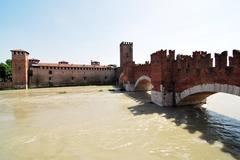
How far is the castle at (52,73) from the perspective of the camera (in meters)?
35.6

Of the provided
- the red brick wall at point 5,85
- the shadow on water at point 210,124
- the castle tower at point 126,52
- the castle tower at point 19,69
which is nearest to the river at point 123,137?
the shadow on water at point 210,124

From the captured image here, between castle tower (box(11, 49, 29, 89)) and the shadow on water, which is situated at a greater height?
castle tower (box(11, 49, 29, 89))

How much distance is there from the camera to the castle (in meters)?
35.6

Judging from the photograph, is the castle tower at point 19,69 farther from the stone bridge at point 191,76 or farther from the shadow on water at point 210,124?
the shadow on water at point 210,124

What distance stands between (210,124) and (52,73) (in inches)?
1460

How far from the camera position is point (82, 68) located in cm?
4381

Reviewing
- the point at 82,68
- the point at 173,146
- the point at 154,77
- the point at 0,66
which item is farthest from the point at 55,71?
the point at 173,146

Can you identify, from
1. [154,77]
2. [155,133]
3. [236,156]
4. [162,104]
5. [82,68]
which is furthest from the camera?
[82,68]

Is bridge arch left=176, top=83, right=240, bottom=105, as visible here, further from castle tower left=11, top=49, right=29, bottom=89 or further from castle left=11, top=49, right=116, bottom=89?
castle left=11, top=49, right=116, bottom=89

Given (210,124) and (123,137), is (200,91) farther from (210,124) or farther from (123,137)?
(123,137)

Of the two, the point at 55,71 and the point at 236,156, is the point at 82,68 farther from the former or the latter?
the point at 236,156

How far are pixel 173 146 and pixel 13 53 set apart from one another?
120 feet

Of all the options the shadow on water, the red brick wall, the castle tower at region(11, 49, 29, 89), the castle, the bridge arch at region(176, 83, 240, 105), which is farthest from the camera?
the castle

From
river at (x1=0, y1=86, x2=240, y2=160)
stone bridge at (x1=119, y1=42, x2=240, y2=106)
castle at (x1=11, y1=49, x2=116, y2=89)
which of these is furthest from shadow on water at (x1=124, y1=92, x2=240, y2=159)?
castle at (x1=11, y1=49, x2=116, y2=89)
